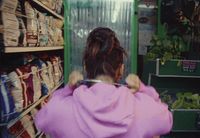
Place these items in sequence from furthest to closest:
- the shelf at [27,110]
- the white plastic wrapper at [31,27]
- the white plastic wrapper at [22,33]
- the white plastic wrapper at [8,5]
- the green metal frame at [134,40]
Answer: the green metal frame at [134,40] → the white plastic wrapper at [31,27] → the white plastic wrapper at [22,33] → the shelf at [27,110] → the white plastic wrapper at [8,5]

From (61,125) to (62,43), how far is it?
1984mm

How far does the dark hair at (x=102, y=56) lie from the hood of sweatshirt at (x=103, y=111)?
9 cm

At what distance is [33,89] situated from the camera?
239 centimetres

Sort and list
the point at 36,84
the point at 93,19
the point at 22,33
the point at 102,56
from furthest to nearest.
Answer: the point at 93,19, the point at 36,84, the point at 22,33, the point at 102,56

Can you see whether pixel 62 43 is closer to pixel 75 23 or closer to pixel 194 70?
pixel 75 23

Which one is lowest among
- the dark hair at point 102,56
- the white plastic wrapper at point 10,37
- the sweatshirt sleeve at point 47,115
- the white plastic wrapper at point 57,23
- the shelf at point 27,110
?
the shelf at point 27,110

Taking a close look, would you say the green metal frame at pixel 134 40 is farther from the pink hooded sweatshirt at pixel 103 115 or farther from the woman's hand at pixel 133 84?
the pink hooded sweatshirt at pixel 103 115

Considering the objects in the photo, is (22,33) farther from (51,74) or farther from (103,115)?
(51,74)

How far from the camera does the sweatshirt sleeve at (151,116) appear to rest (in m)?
1.48

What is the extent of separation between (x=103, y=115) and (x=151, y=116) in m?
0.20

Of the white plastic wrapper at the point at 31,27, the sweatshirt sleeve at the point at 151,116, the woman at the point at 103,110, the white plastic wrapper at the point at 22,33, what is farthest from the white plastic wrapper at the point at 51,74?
the sweatshirt sleeve at the point at 151,116

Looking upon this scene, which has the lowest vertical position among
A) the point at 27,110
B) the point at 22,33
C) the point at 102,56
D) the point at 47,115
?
the point at 27,110

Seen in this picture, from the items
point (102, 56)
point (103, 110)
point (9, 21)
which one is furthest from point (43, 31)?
point (103, 110)

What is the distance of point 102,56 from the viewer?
160 centimetres
